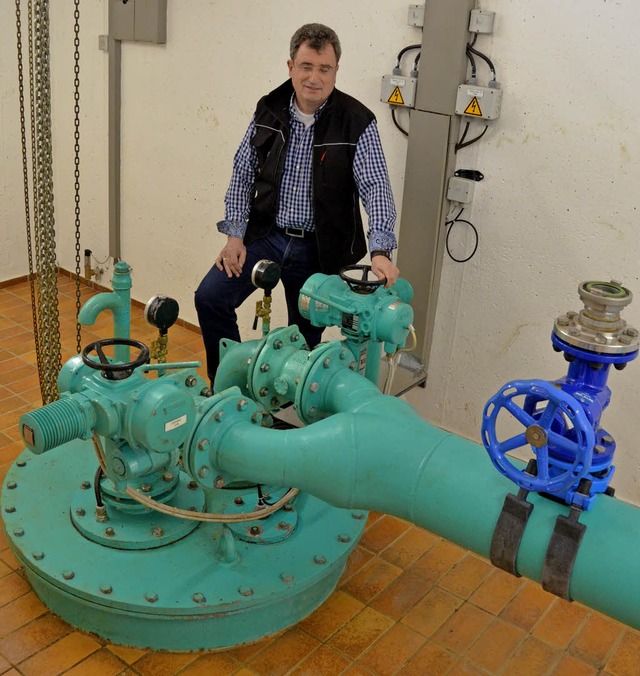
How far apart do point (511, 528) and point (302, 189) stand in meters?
2.26

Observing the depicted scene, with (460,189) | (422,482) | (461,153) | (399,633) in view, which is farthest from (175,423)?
(461,153)

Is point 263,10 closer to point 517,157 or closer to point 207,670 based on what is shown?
point 517,157

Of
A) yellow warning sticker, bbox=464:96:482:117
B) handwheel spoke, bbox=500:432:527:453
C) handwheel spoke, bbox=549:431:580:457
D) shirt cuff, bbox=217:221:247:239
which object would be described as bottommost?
shirt cuff, bbox=217:221:247:239

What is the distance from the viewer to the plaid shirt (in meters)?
3.51

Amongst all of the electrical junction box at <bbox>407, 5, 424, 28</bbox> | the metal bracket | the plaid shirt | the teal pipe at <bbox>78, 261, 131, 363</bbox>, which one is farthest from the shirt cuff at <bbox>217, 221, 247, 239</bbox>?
the metal bracket

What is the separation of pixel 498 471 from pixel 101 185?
433 cm

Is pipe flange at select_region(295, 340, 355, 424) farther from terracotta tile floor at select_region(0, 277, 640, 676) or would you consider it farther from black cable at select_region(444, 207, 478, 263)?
black cable at select_region(444, 207, 478, 263)

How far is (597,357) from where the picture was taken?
5.83ft

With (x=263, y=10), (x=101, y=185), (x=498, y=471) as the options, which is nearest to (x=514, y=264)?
(x=263, y=10)

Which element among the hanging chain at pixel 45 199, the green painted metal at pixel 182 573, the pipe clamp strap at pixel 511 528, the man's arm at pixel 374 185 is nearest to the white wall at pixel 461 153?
the man's arm at pixel 374 185

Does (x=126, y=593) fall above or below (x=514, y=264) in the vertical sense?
below

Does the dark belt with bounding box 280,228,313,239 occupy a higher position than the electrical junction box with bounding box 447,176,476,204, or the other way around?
the electrical junction box with bounding box 447,176,476,204

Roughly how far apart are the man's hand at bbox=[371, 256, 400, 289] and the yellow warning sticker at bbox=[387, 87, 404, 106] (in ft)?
3.24

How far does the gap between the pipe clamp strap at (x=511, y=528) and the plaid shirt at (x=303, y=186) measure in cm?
184
